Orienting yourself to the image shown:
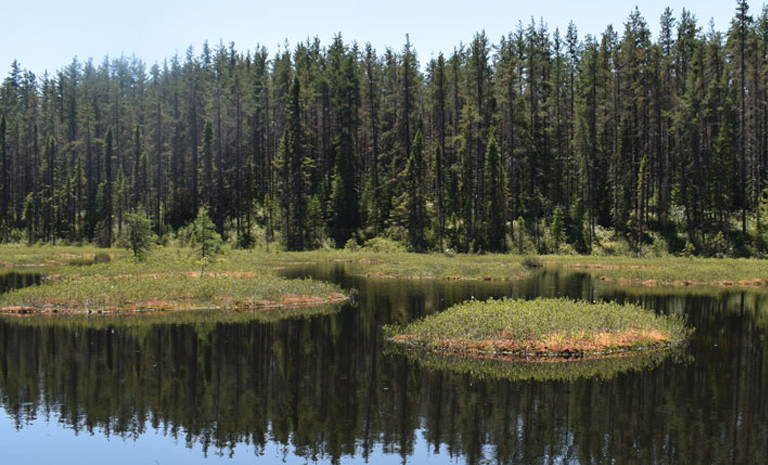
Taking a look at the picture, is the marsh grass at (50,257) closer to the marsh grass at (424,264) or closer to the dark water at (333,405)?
the marsh grass at (424,264)

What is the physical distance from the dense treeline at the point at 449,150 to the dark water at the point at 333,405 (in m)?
48.5

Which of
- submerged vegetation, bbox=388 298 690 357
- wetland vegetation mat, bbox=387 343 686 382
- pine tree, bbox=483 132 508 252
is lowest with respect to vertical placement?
wetland vegetation mat, bbox=387 343 686 382

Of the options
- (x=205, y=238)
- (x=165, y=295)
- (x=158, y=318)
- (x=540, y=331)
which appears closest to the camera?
(x=540, y=331)

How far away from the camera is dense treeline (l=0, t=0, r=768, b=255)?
7344 centimetres

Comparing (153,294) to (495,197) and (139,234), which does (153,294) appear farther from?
(495,197)

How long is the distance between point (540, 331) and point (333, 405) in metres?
9.61

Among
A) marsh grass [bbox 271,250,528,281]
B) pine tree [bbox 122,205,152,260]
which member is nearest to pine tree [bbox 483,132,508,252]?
marsh grass [bbox 271,250,528,281]

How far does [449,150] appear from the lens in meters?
89.9

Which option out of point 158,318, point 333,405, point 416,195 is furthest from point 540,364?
point 416,195

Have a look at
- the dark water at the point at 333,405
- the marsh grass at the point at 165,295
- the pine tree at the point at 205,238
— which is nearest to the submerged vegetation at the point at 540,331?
the dark water at the point at 333,405

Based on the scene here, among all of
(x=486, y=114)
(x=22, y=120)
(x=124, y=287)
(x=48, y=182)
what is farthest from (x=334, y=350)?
(x=22, y=120)

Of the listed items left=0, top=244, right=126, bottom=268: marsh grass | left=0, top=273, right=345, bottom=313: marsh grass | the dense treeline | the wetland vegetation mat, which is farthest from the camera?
the dense treeline

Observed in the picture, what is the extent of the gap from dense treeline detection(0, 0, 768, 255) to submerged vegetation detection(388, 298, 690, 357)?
44930 millimetres

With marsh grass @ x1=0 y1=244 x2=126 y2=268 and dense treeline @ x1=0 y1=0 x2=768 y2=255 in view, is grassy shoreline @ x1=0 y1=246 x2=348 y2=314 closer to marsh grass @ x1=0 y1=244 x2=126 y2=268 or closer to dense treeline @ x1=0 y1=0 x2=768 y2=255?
marsh grass @ x1=0 y1=244 x2=126 y2=268
